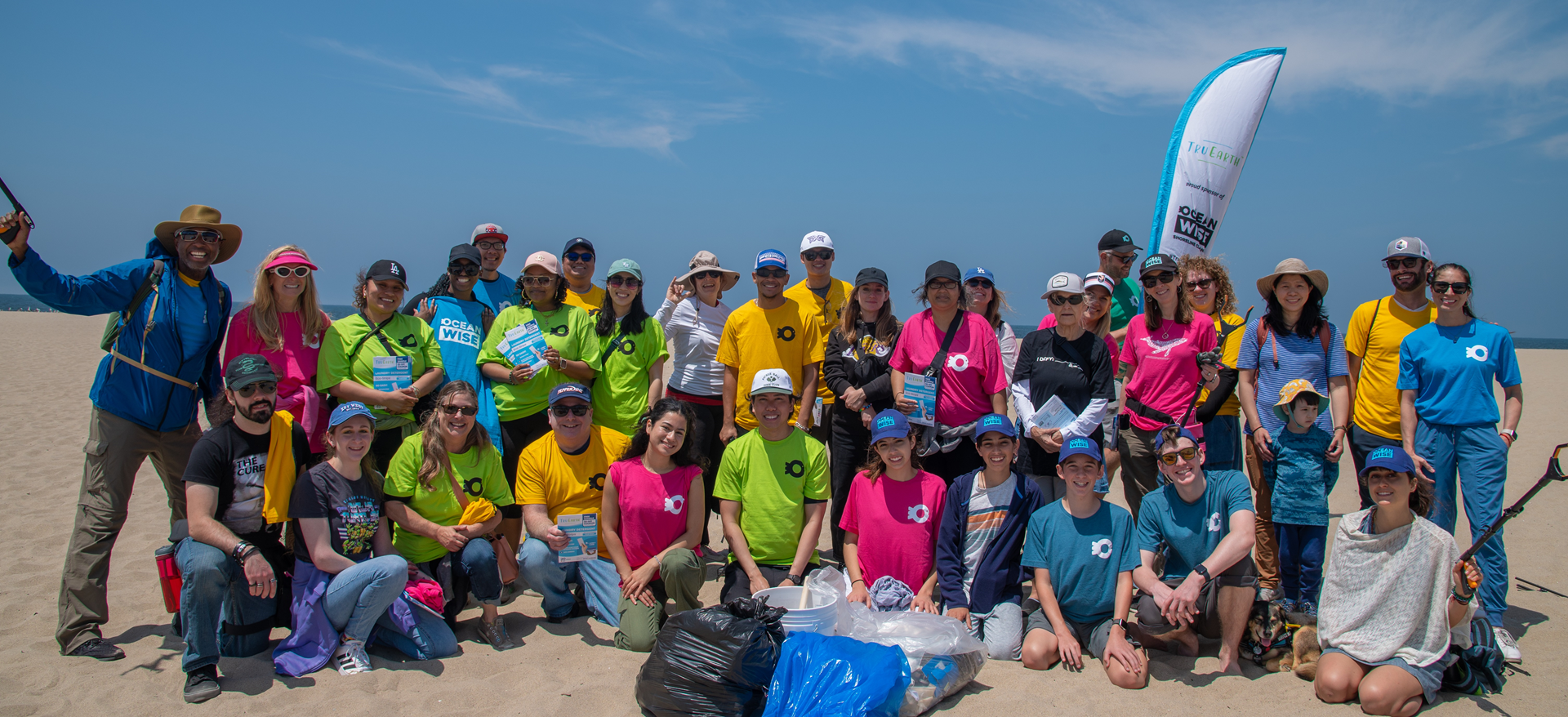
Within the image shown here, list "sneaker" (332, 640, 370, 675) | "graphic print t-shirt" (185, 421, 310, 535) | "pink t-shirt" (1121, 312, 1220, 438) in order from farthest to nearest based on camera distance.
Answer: "pink t-shirt" (1121, 312, 1220, 438) < "sneaker" (332, 640, 370, 675) < "graphic print t-shirt" (185, 421, 310, 535)

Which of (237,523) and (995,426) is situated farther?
(995,426)

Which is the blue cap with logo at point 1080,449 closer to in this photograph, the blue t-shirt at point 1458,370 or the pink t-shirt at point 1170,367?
the pink t-shirt at point 1170,367

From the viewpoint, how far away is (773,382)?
479 cm

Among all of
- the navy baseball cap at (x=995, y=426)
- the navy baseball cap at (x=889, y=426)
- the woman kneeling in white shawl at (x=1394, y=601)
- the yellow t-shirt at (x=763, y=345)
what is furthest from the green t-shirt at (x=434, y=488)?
the woman kneeling in white shawl at (x=1394, y=601)

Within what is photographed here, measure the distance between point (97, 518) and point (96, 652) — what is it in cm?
67

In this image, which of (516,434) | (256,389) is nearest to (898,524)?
(516,434)

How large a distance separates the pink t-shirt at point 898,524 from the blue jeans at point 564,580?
1.40 m

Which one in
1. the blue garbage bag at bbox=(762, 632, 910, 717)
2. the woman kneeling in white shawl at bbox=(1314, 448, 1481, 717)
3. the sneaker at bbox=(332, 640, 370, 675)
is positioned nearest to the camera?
the blue garbage bag at bbox=(762, 632, 910, 717)

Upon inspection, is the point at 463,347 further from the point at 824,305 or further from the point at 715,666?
the point at 715,666

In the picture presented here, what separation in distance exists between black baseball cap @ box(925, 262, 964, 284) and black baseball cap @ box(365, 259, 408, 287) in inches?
132

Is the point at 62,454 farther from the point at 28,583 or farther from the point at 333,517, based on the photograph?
the point at 333,517

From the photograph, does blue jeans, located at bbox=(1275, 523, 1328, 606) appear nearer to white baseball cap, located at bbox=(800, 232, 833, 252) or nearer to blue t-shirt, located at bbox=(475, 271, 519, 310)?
white baseball cap, located at bbox=(800, 232, 833, 252)

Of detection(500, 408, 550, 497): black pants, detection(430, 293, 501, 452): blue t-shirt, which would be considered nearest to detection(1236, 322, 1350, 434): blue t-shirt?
detection(500, 408, 550, 497): black pants

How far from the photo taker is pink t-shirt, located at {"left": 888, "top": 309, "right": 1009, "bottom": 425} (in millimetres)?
5145
